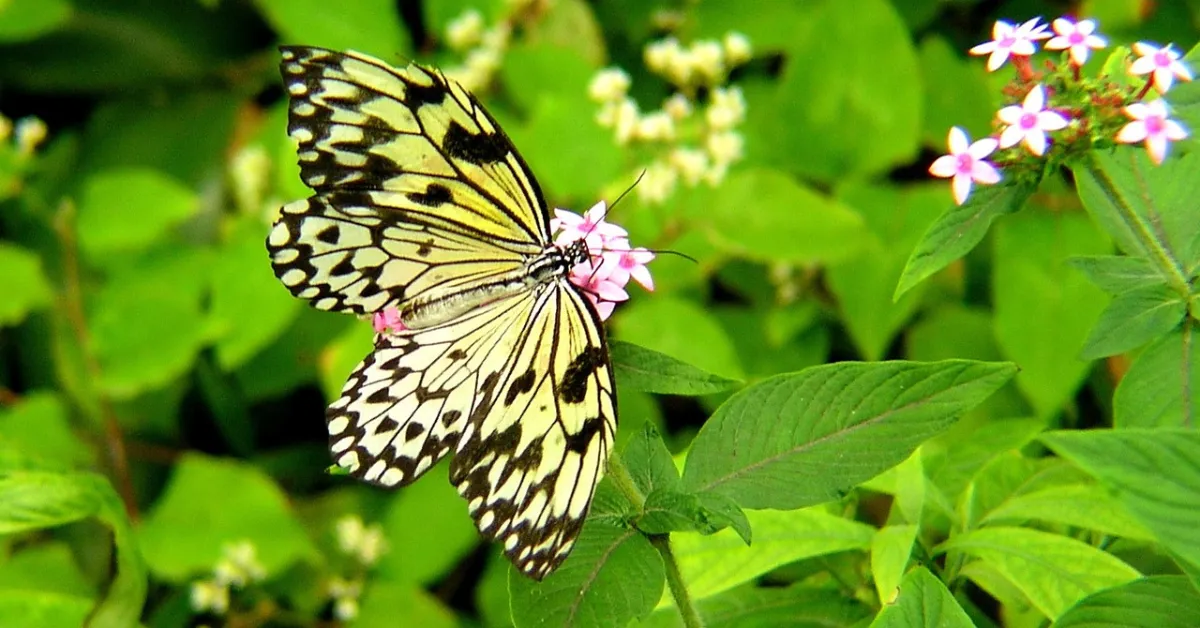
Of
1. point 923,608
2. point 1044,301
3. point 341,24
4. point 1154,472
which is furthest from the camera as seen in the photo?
point 341,24

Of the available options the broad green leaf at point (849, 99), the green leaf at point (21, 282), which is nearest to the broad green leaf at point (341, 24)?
the green leaf at point (21, 282)

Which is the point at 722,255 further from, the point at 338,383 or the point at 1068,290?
the point at 338,383

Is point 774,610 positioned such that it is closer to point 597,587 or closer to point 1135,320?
point 597,587

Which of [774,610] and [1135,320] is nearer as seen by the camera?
[1135,320]

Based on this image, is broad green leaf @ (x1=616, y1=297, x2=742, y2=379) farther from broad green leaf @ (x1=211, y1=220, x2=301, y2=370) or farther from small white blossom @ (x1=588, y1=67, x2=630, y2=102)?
broad green leaf @ (x1=211, y1=220, x2=301, y2=370)

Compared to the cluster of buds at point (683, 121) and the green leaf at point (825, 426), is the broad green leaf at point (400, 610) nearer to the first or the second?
the cluster of buds at point (683, 121)

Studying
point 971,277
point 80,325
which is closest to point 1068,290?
point 971,277

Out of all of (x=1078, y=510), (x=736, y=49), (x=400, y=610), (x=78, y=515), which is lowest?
(x=400, y=610)

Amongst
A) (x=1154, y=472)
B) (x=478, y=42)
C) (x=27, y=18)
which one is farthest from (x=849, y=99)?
(x=27, y=18)
